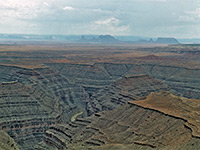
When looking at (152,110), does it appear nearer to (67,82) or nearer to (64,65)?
(67,82)

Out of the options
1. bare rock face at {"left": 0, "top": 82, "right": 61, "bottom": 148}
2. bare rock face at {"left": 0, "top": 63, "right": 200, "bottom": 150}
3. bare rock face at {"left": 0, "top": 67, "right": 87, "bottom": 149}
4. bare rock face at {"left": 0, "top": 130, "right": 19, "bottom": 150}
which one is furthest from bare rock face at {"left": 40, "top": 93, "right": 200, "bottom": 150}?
bare rock face at {"left": 0, "top": 130, "right": 19, "bottom": 150}

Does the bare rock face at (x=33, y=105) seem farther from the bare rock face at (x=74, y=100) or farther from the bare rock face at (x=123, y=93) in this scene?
the bare rock face at (x=123, y=93)

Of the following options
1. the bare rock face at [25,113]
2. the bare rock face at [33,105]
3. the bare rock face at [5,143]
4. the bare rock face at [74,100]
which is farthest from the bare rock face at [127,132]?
the bare rock face at [5,143]

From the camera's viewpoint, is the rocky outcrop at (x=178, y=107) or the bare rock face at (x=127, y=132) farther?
the rocky outcrop at (x=178, y=107)

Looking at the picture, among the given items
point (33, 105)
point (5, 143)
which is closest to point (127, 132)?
point (5, 143)

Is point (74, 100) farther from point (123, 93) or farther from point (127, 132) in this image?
point (127, 132)

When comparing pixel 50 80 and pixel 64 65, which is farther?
pixel 64 65

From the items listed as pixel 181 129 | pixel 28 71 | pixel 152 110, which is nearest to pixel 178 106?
pixel 152 110

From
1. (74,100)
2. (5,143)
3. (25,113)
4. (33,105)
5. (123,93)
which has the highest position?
(123,93)

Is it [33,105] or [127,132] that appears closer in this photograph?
[127,132]
